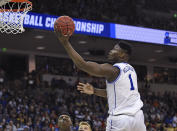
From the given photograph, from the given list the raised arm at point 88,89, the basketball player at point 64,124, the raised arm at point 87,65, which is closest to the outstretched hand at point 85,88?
the raised arm at point 88,89

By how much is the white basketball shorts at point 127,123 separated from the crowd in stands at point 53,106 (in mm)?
8597

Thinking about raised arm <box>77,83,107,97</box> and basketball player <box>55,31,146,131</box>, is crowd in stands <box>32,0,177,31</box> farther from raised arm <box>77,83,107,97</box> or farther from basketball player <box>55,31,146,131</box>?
basketball player <box>55,31,146,131</box>

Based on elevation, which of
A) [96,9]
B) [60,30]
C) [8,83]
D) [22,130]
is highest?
[96,9]

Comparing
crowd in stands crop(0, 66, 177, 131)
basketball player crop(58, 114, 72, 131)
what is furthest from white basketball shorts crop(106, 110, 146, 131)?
crowd in stands crop(0, 66, 177, 131)

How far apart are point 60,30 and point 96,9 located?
45.0ft

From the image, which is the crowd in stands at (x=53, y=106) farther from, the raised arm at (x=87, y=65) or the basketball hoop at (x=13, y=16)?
the raised arm at (x=87, y=65)

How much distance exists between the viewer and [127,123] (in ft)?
11.5

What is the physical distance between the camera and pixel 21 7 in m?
8.65

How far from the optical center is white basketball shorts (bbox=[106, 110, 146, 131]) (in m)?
3.51

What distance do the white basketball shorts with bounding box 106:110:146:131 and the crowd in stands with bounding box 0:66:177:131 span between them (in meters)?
8.60

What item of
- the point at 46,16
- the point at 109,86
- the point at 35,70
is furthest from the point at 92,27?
the point at 109,86

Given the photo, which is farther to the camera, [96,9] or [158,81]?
[158,81]

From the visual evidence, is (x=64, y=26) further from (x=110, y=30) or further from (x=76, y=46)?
(x=76, y=46)

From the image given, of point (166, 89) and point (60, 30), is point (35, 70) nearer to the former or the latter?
point (166, 89)
